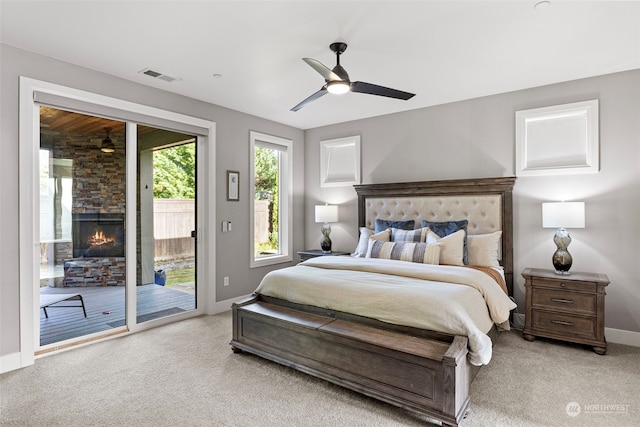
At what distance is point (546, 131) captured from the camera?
380 cm

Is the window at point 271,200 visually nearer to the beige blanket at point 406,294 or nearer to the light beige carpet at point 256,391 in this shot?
the beige blanket at point 406,294

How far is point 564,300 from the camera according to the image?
10.7ft

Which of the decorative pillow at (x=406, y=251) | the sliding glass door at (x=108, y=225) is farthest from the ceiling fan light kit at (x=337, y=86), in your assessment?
the sliding glass door at (x=108, y=225)

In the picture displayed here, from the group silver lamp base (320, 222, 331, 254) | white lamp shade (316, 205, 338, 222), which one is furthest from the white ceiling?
silver lamp base (320, 222, 331, 254)

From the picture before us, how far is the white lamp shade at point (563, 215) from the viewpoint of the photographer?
10.7 ft

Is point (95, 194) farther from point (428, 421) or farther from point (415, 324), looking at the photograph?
point (428, 421)

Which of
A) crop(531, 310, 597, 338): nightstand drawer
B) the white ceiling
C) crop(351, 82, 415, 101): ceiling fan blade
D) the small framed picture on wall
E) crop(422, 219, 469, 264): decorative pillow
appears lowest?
crop(531, 310, 597, 338): nightstand drawer

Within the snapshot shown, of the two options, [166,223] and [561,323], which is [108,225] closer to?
[166,223]

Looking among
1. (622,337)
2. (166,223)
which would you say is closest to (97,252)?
(166,223)

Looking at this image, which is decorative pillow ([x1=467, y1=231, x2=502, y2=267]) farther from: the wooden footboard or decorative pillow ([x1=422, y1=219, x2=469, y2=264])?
the wooden footboard

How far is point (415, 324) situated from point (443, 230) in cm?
186

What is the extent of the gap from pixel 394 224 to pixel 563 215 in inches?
71.4

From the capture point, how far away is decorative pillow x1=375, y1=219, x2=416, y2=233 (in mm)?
4375

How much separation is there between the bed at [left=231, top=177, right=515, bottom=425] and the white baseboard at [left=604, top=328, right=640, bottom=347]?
946 mm
